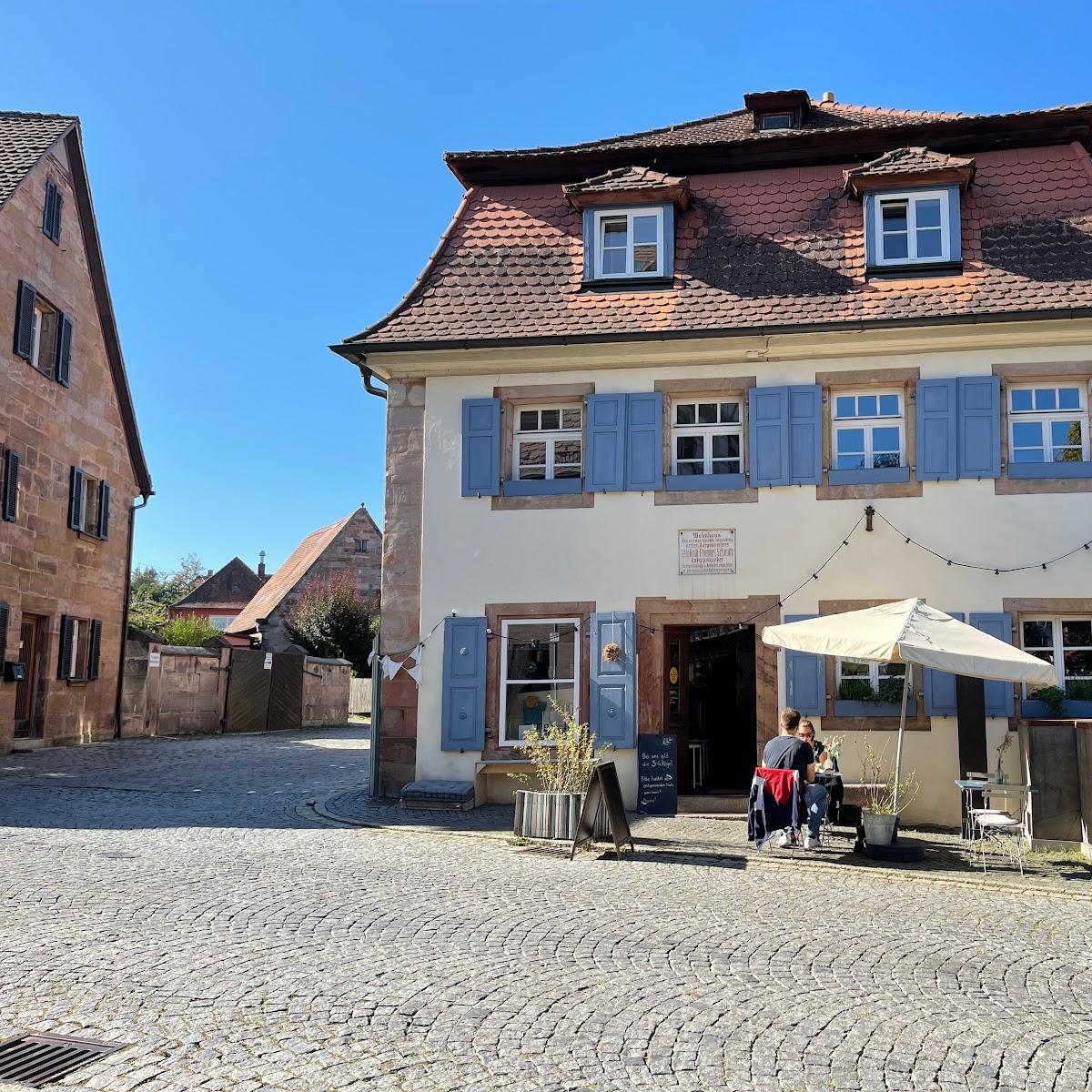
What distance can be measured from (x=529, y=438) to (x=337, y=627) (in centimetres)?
2853

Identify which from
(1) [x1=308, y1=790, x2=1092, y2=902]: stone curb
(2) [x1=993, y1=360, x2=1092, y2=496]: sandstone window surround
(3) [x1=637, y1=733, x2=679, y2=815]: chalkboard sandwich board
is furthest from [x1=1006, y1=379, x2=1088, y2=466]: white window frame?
(1) [x1=308, y1=790, x2=1092, y2=902]: stone curb

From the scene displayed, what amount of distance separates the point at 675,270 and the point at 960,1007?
11.0 metres

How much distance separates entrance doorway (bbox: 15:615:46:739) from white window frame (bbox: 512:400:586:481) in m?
11.1

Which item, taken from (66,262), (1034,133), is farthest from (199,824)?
(66,262)

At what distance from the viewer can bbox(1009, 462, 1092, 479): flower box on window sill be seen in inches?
532

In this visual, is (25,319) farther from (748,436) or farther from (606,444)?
(748,436)

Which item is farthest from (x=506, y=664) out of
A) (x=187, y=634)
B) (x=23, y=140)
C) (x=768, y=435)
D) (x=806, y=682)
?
(x=187, y=634)

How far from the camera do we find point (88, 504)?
78.7 ft

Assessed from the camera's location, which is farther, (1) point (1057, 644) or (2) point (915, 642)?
(1) point (1057, 644)

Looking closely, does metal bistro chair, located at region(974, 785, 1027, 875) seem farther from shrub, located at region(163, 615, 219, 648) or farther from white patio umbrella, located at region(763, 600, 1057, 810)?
shrub, located at region(163, 615, 219, 648)

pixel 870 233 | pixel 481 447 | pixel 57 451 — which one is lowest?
pixel 481 447

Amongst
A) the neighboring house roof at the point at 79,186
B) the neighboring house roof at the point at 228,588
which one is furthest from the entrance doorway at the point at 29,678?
the neighboring house roof at the point at 228,588

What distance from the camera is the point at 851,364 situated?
46.5 feet

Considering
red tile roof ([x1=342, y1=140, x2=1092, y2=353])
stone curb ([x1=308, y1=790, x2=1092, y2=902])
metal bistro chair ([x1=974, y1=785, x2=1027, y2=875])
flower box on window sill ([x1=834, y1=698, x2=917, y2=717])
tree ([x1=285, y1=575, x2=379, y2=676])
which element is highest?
red tile roof ([x1=342, y1=140, x2=1092, y2=353])
